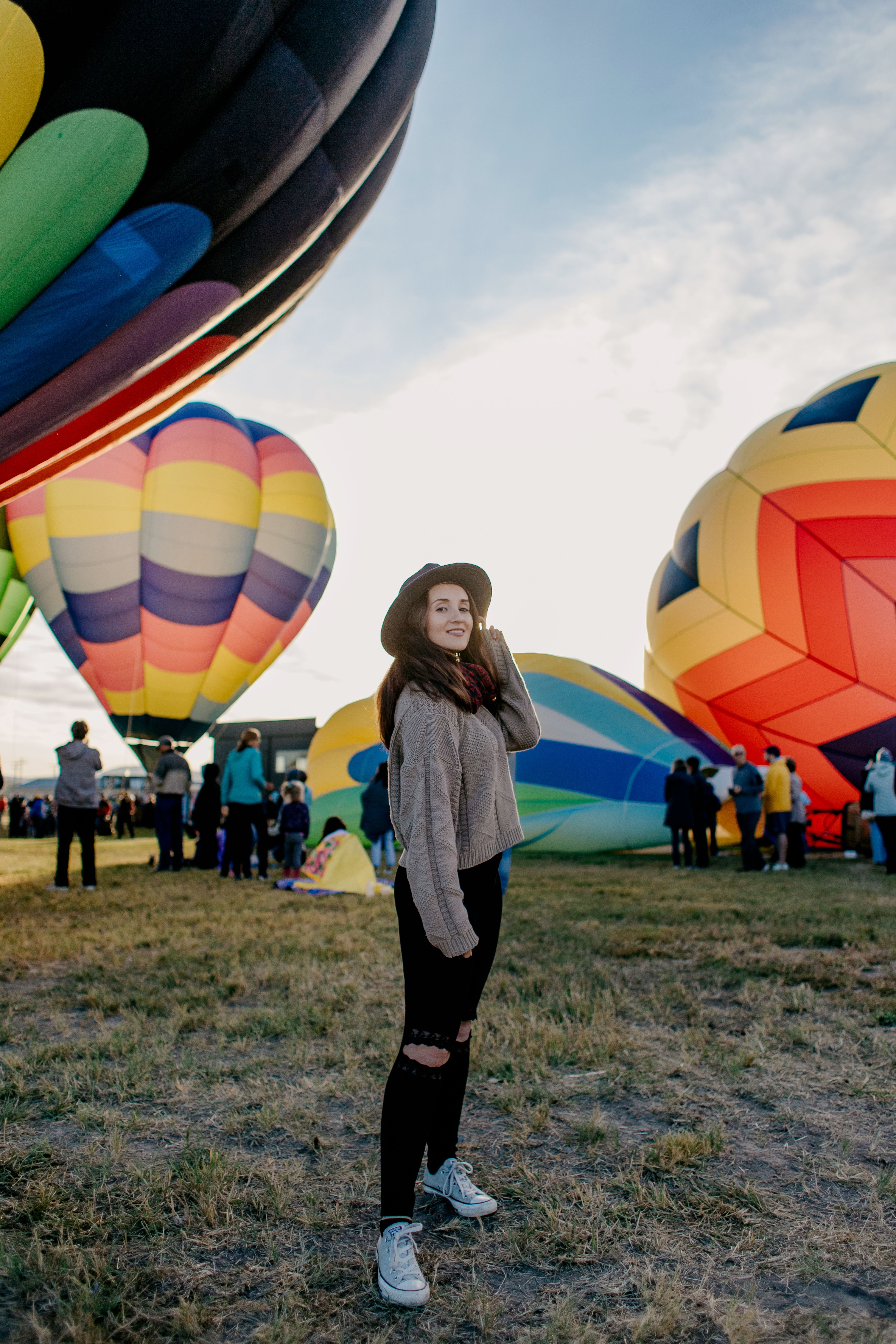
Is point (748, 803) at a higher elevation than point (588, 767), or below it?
below

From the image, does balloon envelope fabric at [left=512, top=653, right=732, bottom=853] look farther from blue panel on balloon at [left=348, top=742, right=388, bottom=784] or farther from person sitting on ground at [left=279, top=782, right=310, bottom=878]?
person sitting on ground at [left=279, top=782, right=310, bottom=878]

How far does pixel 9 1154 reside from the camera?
2.39 m

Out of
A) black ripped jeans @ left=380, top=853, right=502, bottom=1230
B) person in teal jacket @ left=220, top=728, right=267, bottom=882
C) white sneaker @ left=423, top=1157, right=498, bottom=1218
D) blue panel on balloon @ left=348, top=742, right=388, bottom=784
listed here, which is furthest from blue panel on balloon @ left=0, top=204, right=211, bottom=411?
blue panel on balloon @ left=348, top=742, right=388, bottom=784

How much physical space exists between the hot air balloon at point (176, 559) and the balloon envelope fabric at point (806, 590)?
729cm

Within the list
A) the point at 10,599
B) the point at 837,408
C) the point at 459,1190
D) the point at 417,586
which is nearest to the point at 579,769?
the point at 837,408

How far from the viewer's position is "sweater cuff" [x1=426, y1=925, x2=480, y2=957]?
1.80 m

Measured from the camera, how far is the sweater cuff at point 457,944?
180cm

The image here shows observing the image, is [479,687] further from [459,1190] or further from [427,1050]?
[459,1190]

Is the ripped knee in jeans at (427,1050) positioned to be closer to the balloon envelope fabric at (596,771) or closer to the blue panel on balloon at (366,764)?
the balloon envelope fabric at (596,771)

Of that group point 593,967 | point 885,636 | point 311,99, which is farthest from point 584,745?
point 311,99

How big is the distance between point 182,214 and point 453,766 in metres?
3.73

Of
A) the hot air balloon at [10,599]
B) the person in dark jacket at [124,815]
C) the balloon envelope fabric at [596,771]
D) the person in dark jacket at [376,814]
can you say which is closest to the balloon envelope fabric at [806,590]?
the balloon envelope fabric at [596,771]

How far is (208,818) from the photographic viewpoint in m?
11.5

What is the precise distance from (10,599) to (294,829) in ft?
30.0
